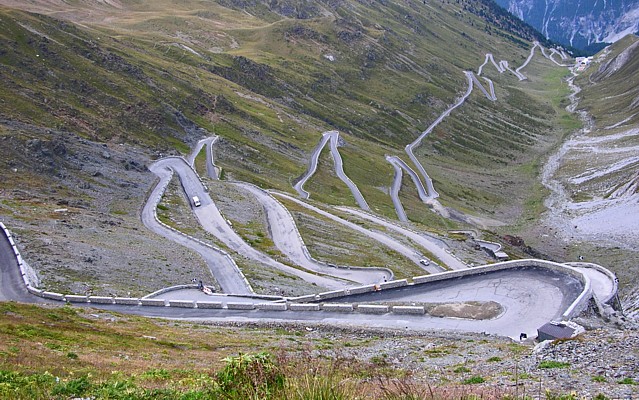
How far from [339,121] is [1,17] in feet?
336

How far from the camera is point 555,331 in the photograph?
3606 cm

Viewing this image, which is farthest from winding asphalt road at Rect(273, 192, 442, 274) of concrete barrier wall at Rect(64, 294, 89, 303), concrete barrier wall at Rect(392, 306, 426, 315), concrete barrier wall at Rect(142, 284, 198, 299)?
concrete barrier wall at Rect(64, 294, 89, 303)

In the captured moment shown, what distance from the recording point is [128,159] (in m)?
95.9

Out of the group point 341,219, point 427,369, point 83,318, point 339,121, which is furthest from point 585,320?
point 339,121

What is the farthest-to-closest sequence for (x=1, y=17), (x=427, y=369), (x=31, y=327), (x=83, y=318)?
(x=1, y=17) → (x=83, y=318) → (x=31, y=327) → (x=427, y=369)

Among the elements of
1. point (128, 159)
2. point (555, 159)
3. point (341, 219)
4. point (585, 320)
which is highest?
point (555, 159)

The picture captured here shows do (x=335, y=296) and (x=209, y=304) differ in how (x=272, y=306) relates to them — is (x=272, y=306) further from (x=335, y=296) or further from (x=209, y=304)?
(x=335, y=296)

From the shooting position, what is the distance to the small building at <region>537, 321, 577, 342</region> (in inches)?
1392

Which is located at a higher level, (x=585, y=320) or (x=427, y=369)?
(x=585, y=320)

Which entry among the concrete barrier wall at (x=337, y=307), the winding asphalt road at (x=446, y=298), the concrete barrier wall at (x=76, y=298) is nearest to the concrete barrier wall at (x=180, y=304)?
the winding asphalt road at (x=446, y=298)

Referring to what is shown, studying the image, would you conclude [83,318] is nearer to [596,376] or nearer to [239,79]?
[596,376]

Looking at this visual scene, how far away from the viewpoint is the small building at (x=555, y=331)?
35.3 meters

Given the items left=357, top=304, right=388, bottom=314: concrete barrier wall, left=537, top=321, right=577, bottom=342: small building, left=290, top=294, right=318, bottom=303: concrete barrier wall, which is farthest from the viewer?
left=290, top=294, right=318, bottom=303: concrete barrier wall

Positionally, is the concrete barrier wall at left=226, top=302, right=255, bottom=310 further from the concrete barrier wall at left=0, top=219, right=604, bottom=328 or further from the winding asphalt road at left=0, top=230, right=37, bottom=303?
the winding asphalt road at left=0, top=230, right=37, bottom=303
